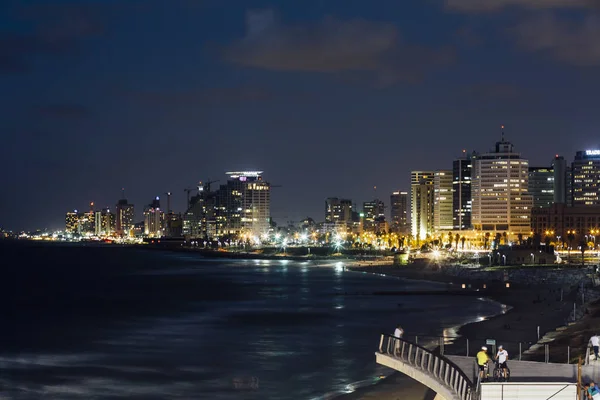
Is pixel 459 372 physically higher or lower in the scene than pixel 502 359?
lower

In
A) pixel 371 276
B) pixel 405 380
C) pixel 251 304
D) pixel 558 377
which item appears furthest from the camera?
pixel 371 276

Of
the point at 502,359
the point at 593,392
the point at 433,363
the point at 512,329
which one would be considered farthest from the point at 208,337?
the point at 593,392

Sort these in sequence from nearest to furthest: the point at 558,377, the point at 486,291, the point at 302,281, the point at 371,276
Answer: the point at 558,377 → the point at 486,291 → the point at 302,281 → the point at 371,276

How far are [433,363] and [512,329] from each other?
95.0 ft

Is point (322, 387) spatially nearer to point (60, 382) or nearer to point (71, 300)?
point (60, 382)

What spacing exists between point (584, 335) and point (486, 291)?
51.3 meters

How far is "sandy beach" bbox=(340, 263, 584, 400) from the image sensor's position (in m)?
36.0

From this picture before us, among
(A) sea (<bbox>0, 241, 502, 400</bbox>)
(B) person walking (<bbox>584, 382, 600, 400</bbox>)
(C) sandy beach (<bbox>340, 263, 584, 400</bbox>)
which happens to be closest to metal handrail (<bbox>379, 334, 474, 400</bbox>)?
(B) person walking (<bbox>584, 382, 600, 400</bbox>)

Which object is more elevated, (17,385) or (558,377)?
(558,377)

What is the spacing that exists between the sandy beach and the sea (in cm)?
178

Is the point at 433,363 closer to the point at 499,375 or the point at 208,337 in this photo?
→ the point at 499,375

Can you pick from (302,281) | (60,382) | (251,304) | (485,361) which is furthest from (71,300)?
(485,361)

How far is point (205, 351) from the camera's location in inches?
2036

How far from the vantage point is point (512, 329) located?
5416 cm
